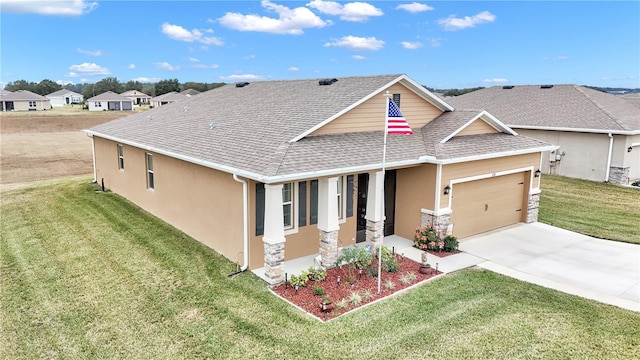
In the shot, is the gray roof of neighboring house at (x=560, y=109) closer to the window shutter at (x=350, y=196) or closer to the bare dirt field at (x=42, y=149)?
Answer: the window shutter at (x=350, y=196)

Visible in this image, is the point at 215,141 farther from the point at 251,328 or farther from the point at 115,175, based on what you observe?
the point at 115,175

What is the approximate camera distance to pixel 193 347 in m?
7.43

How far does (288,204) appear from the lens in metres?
11.0

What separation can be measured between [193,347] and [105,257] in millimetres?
5471

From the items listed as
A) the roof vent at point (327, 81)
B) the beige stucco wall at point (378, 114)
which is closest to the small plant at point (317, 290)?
the beige stucco wall at point (378, 114)

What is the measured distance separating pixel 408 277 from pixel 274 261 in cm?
316

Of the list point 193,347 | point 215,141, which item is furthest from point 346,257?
point 215,141

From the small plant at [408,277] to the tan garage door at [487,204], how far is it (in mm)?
3291

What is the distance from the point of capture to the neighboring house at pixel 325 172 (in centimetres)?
1031

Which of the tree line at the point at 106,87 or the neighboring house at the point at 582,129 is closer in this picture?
the neighboring house at the point at 582,129

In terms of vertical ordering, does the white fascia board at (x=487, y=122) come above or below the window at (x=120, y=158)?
above

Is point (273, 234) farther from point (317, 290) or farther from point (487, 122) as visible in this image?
point (487, 122)

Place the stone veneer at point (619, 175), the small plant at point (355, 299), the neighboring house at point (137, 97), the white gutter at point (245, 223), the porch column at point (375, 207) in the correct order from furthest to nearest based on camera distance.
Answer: the neighboring house at point (137, 97)
the stone veneer at point (619, 175)
the porch column at point (375, 207)
the white gutter at point (245, 223)
the small plant at point (355, 299)

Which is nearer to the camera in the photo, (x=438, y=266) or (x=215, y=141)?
(x=438, y=266)
